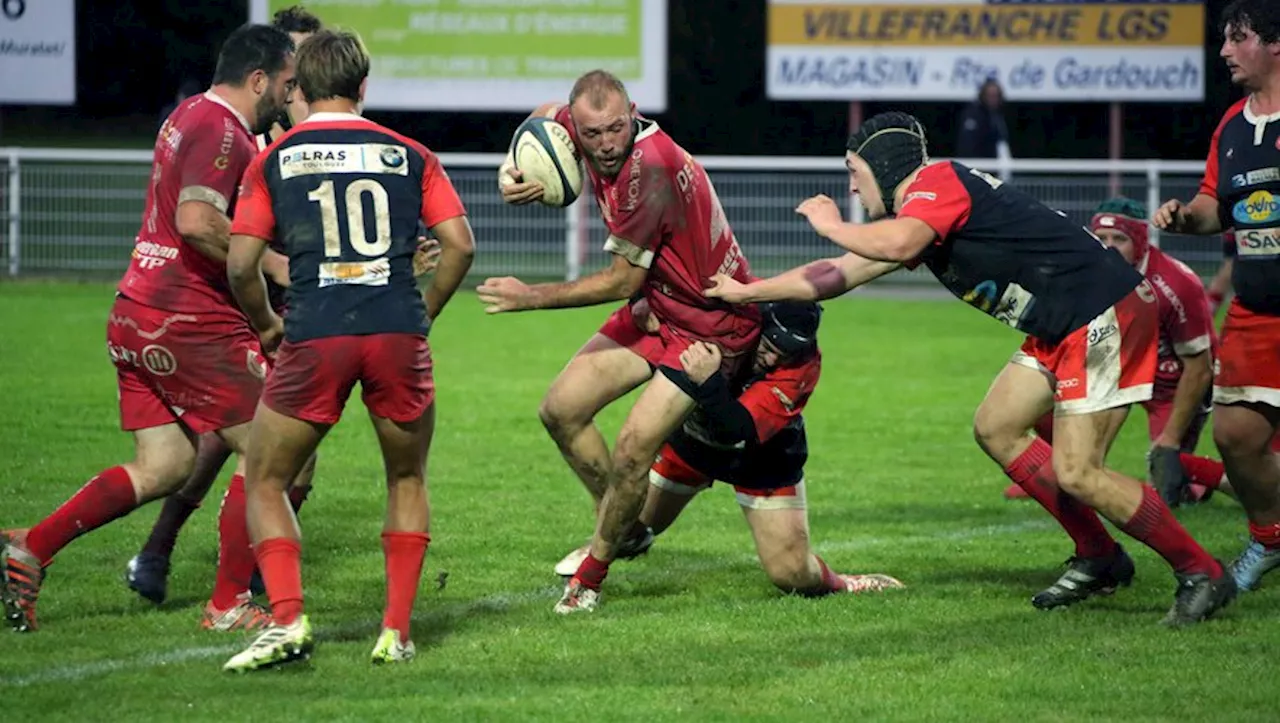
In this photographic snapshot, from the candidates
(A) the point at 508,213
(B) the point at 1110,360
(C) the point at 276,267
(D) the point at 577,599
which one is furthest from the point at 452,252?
(A) the point at 508,213

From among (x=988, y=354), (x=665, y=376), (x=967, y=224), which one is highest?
(x=967, y=224)

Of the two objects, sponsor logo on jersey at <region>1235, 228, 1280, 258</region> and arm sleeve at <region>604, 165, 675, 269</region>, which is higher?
arm sleeve at <region>604, 165, 675, 269</region>

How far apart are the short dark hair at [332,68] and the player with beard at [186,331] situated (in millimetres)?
817

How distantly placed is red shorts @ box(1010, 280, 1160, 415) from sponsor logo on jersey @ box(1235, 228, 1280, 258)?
0.91m

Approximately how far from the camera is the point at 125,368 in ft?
23.7

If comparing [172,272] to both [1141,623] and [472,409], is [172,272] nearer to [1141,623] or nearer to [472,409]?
[1141,623]

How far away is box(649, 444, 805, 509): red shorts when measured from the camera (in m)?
7.62

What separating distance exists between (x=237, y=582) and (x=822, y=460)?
5.02 meters

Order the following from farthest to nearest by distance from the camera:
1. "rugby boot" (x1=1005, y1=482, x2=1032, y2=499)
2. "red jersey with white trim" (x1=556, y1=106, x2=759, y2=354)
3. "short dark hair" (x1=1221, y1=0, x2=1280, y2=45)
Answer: "rugby boot" (x1=1005, y1=482, x2=1032, y2=499), "short dark hair" (x1=1221, y1=0, x2=1280, y2=45), "red jersey with white trim" (x1=556, y1=106, x2=759, y2=354)

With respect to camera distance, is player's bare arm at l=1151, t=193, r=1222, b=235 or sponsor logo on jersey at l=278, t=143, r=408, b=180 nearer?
sponsor logo on jersey at l=278, t=143, r=408, b=180

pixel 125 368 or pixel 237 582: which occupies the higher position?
pixel 125 368

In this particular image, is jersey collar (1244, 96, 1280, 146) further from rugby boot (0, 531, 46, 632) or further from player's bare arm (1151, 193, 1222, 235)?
rugby boot (0, 531, 46, 632)

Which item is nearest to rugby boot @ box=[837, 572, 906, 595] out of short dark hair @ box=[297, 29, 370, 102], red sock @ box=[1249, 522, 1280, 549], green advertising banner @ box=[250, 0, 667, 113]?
red sock @ box=[1249, 522, 1280, 549]

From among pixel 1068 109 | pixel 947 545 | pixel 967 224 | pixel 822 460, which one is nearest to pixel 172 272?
pixel 967 224
